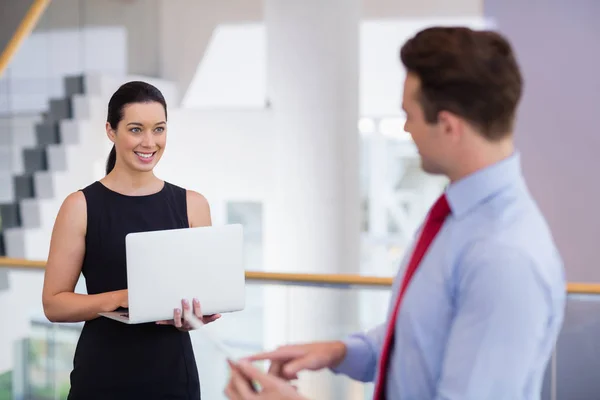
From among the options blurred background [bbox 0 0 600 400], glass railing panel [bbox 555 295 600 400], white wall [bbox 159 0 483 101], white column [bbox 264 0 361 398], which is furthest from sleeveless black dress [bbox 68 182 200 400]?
white wall [bbox 159 0 483 101]

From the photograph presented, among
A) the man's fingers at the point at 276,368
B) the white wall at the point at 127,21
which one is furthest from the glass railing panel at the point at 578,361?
the white wall at the point at 127,21

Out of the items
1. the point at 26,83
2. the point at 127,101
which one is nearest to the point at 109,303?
the point at 127,101

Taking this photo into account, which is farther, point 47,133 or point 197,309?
point 47,133

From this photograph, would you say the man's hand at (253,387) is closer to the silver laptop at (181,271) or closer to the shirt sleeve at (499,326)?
the shirt sleeve at (499,326)

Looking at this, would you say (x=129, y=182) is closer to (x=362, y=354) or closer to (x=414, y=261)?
(x=362, y=354)

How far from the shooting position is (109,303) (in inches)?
76.2

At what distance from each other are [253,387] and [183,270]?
74cm

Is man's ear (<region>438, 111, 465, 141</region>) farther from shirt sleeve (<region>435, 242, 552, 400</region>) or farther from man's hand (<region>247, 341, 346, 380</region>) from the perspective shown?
man's hand (<region>247, 341, 346, 380</region>)

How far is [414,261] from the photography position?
3.90 ft

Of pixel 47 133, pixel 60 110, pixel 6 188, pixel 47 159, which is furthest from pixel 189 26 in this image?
pixel 6 188

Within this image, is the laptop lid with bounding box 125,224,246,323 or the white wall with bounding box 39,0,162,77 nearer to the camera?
the laptop lid with bounding box 125,224,246,323

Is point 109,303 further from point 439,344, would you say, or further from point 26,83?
point 26,83

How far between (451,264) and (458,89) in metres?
0.23

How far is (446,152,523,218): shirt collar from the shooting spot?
1.10m
